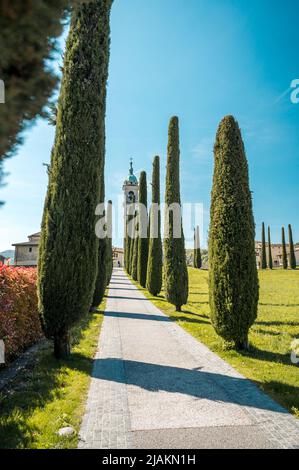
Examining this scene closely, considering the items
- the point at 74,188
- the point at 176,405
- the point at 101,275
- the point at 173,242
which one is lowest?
the point at 176,405

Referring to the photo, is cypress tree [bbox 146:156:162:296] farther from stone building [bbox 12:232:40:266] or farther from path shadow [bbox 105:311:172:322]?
stone building [bbox 12:232:40:266]

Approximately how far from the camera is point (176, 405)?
15.6 ft

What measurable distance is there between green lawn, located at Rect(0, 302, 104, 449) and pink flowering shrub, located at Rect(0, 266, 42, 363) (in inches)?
25.0

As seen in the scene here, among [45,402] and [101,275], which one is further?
[101,275]

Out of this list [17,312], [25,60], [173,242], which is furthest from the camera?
[173,242]

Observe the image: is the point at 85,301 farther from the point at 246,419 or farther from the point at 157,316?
the point at 157,316

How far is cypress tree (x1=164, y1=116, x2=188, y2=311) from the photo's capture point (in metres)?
15.3

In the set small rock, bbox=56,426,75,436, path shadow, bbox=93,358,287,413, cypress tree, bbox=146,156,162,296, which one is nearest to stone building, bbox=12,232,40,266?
cypress tree, bbox=146,156,162,296

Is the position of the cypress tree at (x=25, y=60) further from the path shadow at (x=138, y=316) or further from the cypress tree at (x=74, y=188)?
the path shadow at (x=138, y=316)

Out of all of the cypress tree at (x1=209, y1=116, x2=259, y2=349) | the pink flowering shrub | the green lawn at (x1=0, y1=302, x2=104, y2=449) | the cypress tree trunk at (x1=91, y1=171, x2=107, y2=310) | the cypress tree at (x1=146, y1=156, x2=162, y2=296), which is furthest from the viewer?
the cypress tree at (x1=146, y1=156, x2=162, y2=296)

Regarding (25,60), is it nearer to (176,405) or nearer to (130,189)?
(176,405)

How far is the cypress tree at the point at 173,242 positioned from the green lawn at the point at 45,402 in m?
8.21

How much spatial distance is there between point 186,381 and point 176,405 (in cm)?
116

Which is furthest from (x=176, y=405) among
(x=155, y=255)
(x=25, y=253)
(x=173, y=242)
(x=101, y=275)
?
(x=25, y=253)
